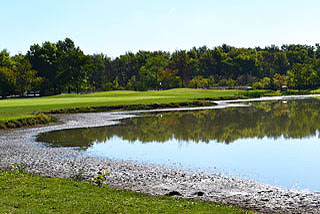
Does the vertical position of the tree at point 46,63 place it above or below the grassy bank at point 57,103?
above

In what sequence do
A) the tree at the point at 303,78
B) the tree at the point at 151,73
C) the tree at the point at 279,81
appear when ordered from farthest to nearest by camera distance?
the tree at the point at 279,81 → the tree at the point at 303,78 → the tree at the point at 151,73

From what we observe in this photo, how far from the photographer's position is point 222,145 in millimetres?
30547

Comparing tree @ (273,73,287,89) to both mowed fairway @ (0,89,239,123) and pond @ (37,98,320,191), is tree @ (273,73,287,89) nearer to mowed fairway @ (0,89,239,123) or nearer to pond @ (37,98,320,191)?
mowed fairway @ (0,89,239,123)

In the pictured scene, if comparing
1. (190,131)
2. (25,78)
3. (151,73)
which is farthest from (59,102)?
(151,73)

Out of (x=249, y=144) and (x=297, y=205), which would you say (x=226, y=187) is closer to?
(x=297, y=205)

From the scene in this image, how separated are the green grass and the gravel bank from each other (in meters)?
1.51

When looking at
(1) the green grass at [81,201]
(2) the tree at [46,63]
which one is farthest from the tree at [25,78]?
(1) the green grass at [81,201]

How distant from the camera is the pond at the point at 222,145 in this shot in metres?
21.6

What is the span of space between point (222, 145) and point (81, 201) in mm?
18500

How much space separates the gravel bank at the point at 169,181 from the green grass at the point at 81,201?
1.51 m

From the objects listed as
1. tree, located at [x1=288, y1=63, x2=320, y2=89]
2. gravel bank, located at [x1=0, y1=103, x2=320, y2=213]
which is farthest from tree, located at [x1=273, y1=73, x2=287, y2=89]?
gravel bank, located at [x1=0, y1=103, x2=320, y2=213]

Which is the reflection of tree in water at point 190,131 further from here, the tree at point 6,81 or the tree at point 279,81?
the tree at point 279,81

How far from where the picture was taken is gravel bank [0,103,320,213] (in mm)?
14961

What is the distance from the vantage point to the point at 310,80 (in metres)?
158
